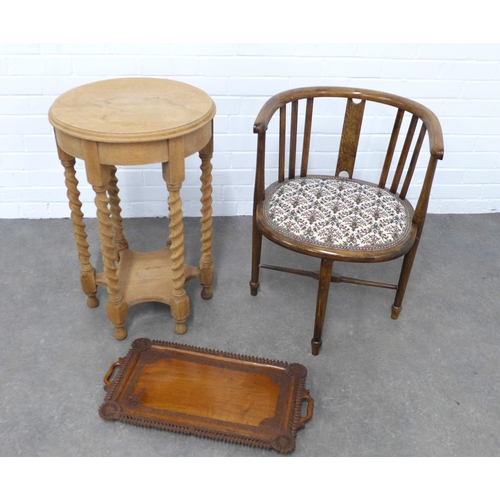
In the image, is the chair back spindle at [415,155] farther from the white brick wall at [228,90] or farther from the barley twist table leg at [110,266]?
the barley twist table leg at [110,266]

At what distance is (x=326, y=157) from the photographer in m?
2.71

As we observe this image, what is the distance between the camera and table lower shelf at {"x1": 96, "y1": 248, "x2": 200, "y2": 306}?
6.82 feet

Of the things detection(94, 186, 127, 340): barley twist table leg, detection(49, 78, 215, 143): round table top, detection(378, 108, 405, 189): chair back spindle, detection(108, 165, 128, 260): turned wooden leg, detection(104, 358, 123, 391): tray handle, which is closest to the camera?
detection(49, 78, 215, 143): round table top

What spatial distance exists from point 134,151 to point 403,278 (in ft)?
3.76

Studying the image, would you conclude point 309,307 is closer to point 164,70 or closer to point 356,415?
point 356,415

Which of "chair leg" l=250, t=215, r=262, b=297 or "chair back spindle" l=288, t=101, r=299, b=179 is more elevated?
"chair back spindle" l=288, t=101, r=299, b=179

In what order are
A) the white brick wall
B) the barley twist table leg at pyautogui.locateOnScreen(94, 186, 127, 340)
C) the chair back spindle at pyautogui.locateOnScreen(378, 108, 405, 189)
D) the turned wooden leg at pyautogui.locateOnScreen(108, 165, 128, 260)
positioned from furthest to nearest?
the white brick wall → the turned wooden leg at pyautogui.locateOnScreen(108, 165, 128, 260) → the chair back spindle at pyautogui.locateOnScreen(378, 108, 405, 189) → the barley twist table leg at pyautogui.locateOnScreen(94, 186, 127, 340)

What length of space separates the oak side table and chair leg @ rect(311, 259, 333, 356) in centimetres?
51

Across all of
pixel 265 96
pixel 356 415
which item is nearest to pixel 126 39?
pixel 265 96

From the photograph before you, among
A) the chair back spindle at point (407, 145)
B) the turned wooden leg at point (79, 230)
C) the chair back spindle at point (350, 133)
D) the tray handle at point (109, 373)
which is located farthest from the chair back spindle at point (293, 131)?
the tray handle at point (109, 373)

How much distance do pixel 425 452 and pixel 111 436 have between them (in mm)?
1033

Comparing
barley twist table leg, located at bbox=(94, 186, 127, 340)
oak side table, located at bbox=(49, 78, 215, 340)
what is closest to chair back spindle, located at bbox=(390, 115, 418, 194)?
oak side table, located at bbox=(49, 78, 215, 340)

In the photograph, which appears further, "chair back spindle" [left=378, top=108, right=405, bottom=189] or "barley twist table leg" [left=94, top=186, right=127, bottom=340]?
"chair back spindle" [left=378, top=108, right=405, bottom=189]

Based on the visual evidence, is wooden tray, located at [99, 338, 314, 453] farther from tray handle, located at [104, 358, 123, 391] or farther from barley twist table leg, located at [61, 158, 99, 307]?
barley twist table leg, located at [61, 158, 99, 307]
